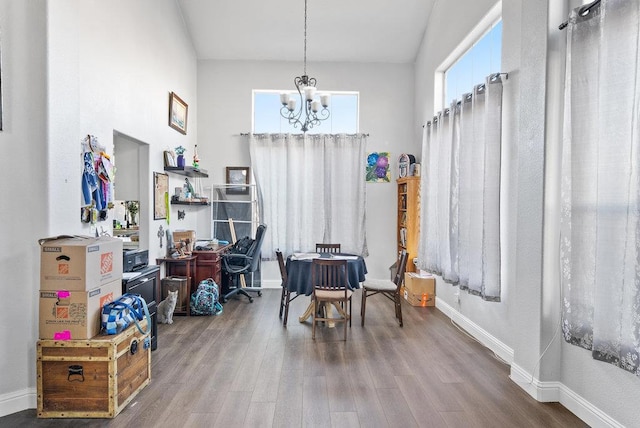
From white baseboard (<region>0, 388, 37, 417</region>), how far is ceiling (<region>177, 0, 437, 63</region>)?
194 inches

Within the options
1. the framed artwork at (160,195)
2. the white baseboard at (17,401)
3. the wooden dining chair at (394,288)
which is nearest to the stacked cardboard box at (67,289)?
the white baseboard at (17,401)

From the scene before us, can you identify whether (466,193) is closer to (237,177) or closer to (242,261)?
(242,261)

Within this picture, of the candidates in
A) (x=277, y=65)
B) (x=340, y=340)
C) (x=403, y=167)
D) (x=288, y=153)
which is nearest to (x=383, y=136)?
(x=403, y=167)

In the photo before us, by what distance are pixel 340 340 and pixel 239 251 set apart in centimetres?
Answer: 245

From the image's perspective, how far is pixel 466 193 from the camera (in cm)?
377

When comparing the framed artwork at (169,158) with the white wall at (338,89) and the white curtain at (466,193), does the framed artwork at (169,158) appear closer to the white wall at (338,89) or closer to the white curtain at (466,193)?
the white wall at (338,89)

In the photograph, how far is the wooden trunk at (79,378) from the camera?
232cm

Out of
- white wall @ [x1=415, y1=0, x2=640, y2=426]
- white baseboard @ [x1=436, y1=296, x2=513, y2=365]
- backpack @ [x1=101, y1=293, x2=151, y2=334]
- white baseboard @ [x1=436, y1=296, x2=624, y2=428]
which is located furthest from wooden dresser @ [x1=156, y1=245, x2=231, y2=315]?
white wall @ [x1=415, y1=0, x2=640, y2=426]

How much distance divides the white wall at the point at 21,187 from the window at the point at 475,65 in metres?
3.76

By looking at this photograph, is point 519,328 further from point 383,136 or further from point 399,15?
point 399,15

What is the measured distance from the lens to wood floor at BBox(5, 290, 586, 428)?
2.33 metres

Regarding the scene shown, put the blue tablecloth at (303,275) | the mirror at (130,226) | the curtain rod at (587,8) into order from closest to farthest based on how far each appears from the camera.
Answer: the curtain rod at (587,8) → the blue tablecloth at (303,275) → the mirror at (130,226)

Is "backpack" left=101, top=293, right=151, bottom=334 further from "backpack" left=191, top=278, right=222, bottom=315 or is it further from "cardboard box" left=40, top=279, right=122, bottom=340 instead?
"backpack" left=191, top=278, right=222, bottom=315

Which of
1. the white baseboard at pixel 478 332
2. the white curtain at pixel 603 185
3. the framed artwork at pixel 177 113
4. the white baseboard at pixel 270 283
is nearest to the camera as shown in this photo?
the white curtain at pixel 603 185
